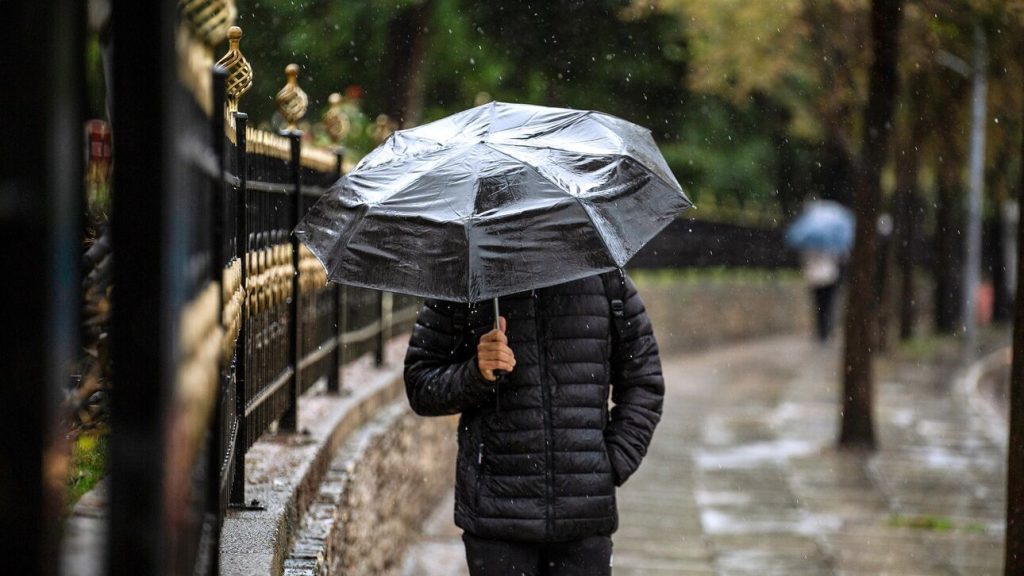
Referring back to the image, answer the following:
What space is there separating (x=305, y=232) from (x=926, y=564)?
485 centimetres

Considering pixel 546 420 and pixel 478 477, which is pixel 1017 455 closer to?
pixel 546 420

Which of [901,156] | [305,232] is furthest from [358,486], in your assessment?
[901,156]

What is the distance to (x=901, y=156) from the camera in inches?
858

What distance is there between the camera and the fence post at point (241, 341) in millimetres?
4418

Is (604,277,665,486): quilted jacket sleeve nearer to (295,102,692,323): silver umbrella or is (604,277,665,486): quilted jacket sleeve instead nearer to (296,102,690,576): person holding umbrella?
(296,102,690,576): person holding umbrella

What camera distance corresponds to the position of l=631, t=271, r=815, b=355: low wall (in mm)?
19531

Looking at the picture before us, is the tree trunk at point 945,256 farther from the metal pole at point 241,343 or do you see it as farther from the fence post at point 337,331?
the metal pole at point 241,343

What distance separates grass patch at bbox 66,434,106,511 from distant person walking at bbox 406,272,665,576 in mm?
1119

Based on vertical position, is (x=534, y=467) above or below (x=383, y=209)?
below

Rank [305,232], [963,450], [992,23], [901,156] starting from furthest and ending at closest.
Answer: [901,156], [992,23], [963,450], [305,232]

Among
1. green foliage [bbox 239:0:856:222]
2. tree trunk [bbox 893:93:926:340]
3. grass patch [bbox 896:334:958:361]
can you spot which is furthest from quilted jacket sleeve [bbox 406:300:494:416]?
grass patch [bbox 896:334:958:361]

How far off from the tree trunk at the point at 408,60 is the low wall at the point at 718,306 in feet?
14.5

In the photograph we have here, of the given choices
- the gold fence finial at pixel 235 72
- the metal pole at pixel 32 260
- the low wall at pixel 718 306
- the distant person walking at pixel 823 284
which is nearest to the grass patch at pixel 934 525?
the gold fence finial at pixel 235 72

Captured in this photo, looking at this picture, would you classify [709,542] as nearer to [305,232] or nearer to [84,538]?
[305,232]
